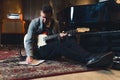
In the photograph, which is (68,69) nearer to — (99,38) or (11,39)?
(99,38)

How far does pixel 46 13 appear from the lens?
279 centimetres

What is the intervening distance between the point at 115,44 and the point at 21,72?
2.01m

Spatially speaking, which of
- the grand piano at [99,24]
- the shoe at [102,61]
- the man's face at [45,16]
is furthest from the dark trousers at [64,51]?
the grand piano at [99,24]

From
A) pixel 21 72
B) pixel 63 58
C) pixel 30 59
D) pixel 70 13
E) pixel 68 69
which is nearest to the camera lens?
pixel 21 72

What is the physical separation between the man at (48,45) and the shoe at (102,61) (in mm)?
33

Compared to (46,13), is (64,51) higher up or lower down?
lower down

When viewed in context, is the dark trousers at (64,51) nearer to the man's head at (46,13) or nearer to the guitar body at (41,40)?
the guitar body at (41,40)

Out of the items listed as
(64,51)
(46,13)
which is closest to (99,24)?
(64,51)

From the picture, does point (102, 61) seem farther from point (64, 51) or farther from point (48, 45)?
point (48, 45)

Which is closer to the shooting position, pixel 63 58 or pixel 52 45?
pixel 52 45

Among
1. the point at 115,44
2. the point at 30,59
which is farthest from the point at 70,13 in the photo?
the point at 30,59

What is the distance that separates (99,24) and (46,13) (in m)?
1.48

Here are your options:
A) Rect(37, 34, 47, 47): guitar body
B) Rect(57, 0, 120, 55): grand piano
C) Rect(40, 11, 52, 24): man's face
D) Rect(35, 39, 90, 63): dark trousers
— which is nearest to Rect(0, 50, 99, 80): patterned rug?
Rect(35, 39, 90, 63): dark trousers

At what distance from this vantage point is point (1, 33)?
666 cm
